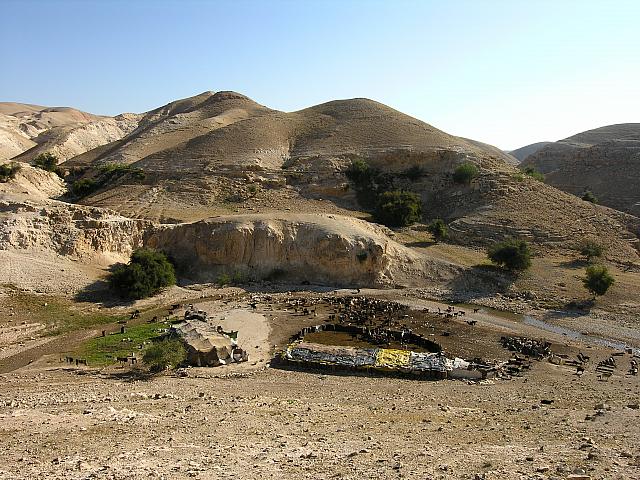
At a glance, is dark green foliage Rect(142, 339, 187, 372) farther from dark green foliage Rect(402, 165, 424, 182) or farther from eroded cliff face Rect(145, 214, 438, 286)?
dark green foliage Rect(402, 165, 424, 182)

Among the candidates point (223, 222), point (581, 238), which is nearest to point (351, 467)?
point (223, 222)

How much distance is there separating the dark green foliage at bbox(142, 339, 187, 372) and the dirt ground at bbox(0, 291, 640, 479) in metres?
0.72

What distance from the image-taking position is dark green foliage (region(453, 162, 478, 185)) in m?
51.8

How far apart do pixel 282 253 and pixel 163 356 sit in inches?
728

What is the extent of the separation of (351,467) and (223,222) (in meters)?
29.5

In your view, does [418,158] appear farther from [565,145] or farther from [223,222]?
[565,145]

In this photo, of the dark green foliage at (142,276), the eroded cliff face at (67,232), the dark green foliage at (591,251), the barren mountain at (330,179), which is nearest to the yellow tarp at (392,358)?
the dark green foliage at (142,276)

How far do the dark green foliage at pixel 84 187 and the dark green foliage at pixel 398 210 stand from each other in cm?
3084

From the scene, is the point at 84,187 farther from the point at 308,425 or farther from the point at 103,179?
the point at 308,425

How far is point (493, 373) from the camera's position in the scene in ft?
65.2

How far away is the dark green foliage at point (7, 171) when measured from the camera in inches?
1729

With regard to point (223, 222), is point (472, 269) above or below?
below

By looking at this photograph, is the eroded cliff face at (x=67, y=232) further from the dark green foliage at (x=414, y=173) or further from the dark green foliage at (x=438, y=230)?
the dark green foliage at (x=414, y=173)

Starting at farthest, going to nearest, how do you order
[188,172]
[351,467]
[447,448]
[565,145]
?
[565,145]
[188,172]
[447,448]
[351,467]
